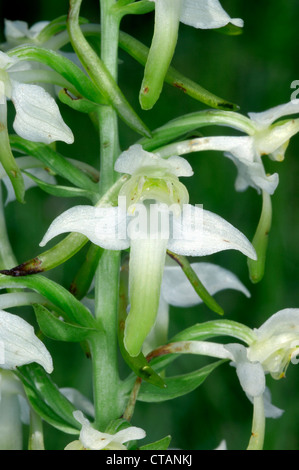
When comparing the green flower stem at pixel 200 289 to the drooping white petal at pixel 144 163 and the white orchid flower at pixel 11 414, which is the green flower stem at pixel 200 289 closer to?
the drooping white petal at pixel 144 163

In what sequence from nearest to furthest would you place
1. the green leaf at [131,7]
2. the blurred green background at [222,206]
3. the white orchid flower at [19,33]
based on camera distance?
the green leaf at [131,7] < the white orchid flower at [19,33] < the blurred green background at [222,206]

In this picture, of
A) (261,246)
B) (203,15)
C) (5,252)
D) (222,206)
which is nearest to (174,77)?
(203,15)

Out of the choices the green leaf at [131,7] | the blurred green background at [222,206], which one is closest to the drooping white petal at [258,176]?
the green leaf at [131,7]

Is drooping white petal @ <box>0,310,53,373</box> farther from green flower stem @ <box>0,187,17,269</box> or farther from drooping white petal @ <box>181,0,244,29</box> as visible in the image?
drooping white petal @ <box>181,0,244,29</box>

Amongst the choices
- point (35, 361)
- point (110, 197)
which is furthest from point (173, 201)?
point (35, 361)

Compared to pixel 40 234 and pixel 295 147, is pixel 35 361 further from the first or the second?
pixel 295 147

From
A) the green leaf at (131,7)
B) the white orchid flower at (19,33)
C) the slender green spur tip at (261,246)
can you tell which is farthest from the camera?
the white orchid flower at (19,33)
